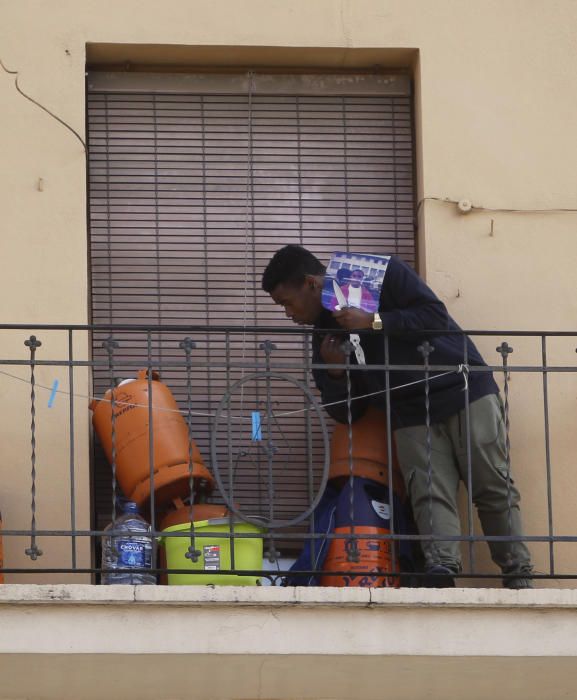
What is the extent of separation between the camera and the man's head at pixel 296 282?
8328 millimetres

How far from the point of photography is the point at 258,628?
Result: 768cm

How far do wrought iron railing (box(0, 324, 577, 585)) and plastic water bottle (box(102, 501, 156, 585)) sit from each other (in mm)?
114

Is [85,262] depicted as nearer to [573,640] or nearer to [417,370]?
[417,370]

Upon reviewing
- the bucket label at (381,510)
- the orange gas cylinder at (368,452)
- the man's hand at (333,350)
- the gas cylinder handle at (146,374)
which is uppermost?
the man's hand at (333,350)

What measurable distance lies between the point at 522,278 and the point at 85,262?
212 centimetres

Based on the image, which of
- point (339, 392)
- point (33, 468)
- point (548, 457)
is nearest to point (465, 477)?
point (548, 457)

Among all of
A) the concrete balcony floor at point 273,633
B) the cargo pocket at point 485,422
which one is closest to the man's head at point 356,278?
the cargo pocket at point 485,422

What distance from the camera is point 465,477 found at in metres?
8.23

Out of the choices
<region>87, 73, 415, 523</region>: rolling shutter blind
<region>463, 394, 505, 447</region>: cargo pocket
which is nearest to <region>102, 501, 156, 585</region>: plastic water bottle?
<region>87, 73, 415, 523</region>: rolling shutter blind

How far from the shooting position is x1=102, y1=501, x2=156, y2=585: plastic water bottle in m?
8.09

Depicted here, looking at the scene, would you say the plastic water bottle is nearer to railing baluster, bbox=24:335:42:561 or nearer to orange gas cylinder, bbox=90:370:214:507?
orange gas cylinder, bbox=90:370:214:507

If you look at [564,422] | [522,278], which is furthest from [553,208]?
[564,422]

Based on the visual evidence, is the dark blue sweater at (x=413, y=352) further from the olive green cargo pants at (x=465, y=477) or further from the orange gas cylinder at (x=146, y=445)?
the orange gas cylinder at (x=146, y=445)

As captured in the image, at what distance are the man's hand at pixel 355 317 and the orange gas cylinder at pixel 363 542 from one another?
730mm
